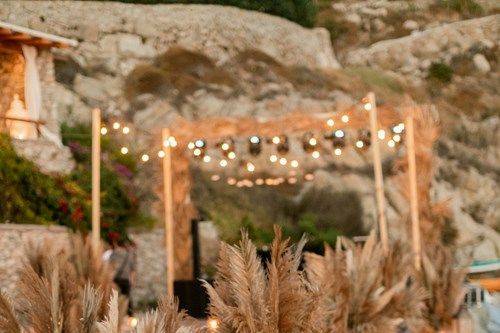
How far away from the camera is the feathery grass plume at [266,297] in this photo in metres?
4.80

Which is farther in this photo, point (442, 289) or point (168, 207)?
point (168, 207)

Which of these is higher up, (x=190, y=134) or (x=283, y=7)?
(x=283, y=7)

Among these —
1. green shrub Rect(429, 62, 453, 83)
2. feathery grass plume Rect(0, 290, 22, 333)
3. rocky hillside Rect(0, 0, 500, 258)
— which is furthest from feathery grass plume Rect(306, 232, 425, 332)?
green shrub Rect(429, 62, 453, 83)

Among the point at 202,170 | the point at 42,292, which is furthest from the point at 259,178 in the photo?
the point at 42,292

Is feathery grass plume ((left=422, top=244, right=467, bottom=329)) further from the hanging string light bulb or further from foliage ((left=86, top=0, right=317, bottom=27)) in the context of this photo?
foliage ((left=86, top=0, right=317, bottom=27))

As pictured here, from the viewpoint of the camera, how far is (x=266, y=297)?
4.89m

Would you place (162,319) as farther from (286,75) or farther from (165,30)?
(165,30)

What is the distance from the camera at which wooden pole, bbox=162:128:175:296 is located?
13.0 meters

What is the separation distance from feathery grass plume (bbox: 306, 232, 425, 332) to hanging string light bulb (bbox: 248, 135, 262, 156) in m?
5.20

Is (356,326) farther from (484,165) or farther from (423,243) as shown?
(484,165)

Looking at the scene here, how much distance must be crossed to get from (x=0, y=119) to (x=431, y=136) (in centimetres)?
774

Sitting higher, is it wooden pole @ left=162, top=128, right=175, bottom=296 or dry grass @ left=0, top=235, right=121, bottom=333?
wooden pole @ left=162, top=128, right=175, bottom=296

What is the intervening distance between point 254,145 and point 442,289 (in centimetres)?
504

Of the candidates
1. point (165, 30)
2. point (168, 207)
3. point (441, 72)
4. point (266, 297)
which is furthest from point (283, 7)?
point (266, 297)
